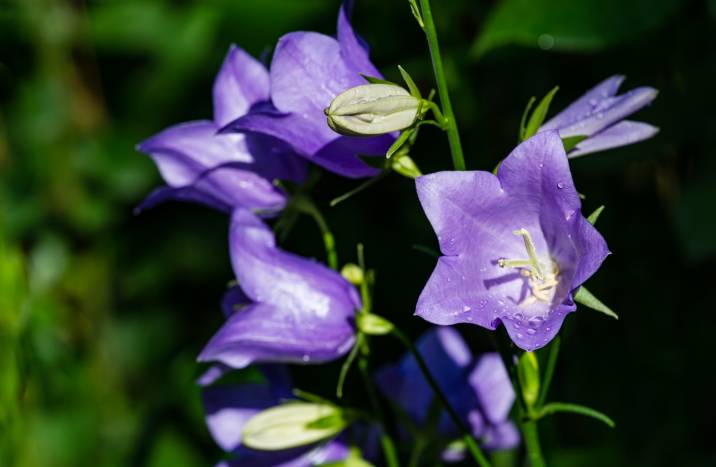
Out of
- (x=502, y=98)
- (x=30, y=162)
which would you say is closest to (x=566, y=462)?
(x=502, y=98)

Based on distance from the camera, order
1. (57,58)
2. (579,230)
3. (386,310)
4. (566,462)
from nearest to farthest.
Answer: (579,230) < (566,462) < (386,310) < (57,58)

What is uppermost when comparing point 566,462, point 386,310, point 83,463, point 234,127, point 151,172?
point 234,127

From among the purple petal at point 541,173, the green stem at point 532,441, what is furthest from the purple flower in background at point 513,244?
the green stem at point 532,441

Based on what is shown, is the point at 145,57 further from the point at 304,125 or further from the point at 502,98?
the point at 304,125

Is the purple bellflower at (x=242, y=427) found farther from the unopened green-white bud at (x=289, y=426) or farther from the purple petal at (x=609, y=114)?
the purple petal at (x=609, y=114)

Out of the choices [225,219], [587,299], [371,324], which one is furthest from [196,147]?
[225,219]

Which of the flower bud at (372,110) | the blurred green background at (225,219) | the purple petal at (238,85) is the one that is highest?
the flower bud at (372,110)
